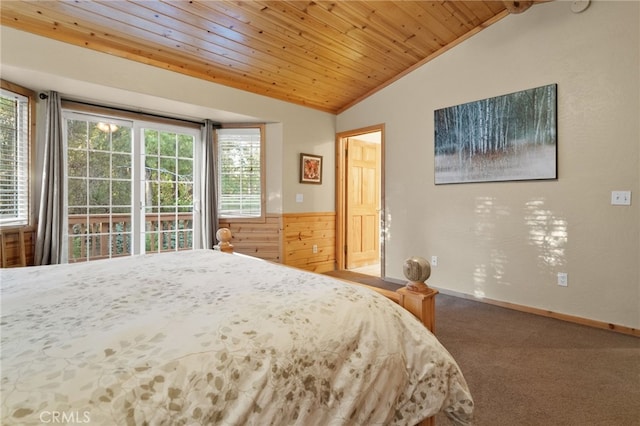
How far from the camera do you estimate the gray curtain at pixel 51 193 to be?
114 inches

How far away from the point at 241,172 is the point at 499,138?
9.96 feet

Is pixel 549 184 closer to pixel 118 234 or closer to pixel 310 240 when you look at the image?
pixel 310 240

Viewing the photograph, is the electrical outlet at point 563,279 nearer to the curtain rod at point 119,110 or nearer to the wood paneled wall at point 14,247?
the curtain rod at point 119,110

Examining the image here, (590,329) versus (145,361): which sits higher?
(145,361)

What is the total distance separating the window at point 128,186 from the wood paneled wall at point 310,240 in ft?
3.91

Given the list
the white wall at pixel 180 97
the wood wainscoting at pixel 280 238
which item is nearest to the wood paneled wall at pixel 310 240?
the wood wainscoting at pixel 280 238

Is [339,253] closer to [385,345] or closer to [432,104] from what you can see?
[432,104]

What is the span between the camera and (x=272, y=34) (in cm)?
302

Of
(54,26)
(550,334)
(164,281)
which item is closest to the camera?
(164,281)

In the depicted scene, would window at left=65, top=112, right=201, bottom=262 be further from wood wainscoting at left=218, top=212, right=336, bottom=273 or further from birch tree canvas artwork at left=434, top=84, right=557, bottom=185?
birch tree canvas artwork at left=434, top=84, right=557, bottom=185

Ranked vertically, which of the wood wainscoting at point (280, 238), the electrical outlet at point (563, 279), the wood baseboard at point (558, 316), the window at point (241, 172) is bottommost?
the wood baseboard at point (558, 316)

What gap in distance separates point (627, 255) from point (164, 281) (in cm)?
342

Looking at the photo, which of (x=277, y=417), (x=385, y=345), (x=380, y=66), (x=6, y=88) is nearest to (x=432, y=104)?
(x=380, y=66)

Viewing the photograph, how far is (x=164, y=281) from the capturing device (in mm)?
1327
